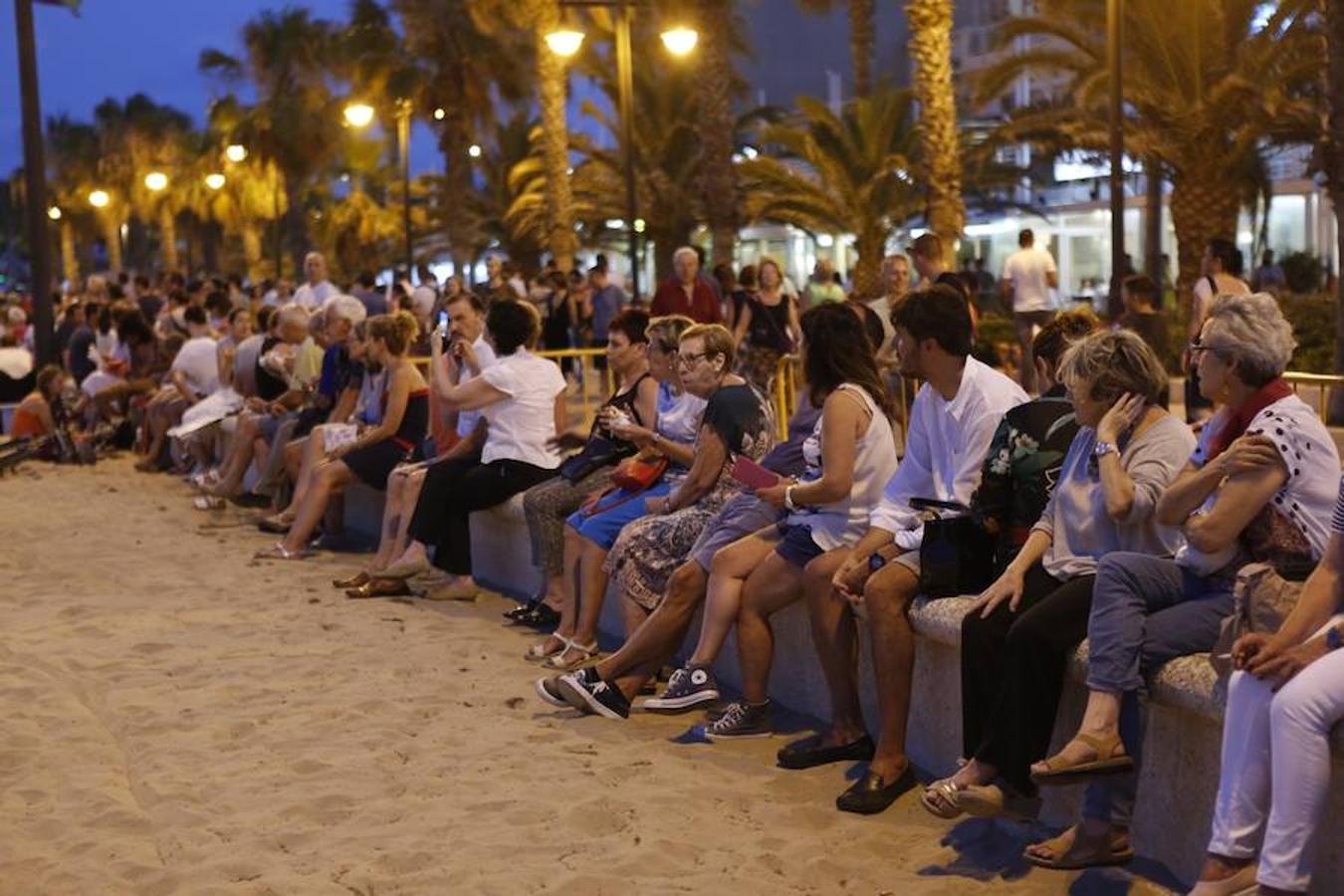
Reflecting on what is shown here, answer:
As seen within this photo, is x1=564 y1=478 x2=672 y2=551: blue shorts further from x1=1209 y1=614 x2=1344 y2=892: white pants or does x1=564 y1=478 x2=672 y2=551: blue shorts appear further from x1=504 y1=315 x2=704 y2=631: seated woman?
x1=1209 y1=614 x2=1344 y2=892: white pants

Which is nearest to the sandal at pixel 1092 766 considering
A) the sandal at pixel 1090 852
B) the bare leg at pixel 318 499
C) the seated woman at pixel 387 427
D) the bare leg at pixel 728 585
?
the sandal at pixel 1090 852

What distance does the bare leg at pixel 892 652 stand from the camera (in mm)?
6254

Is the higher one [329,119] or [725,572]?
[329,119]

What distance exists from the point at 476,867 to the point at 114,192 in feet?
273

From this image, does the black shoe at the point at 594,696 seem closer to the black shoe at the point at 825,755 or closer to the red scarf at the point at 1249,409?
the black shoe at the point at 825,755

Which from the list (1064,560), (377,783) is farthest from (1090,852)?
(377,783)

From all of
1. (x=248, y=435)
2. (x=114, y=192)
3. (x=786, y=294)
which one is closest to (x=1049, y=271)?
(x=786, y=294)

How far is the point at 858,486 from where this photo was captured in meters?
6.96

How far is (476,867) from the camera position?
5648 mm

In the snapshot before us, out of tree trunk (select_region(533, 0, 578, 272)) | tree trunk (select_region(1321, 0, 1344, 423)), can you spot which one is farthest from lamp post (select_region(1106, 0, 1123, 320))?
tree trunk (select_region(533, 0, 578, 272))

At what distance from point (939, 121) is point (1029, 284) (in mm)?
6451

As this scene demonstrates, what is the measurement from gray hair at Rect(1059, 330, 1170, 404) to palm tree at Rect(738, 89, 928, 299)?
91.0 feet

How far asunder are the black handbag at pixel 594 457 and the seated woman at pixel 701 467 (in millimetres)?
Result: 1211

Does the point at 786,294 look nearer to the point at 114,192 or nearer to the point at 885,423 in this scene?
the point at 885,423
